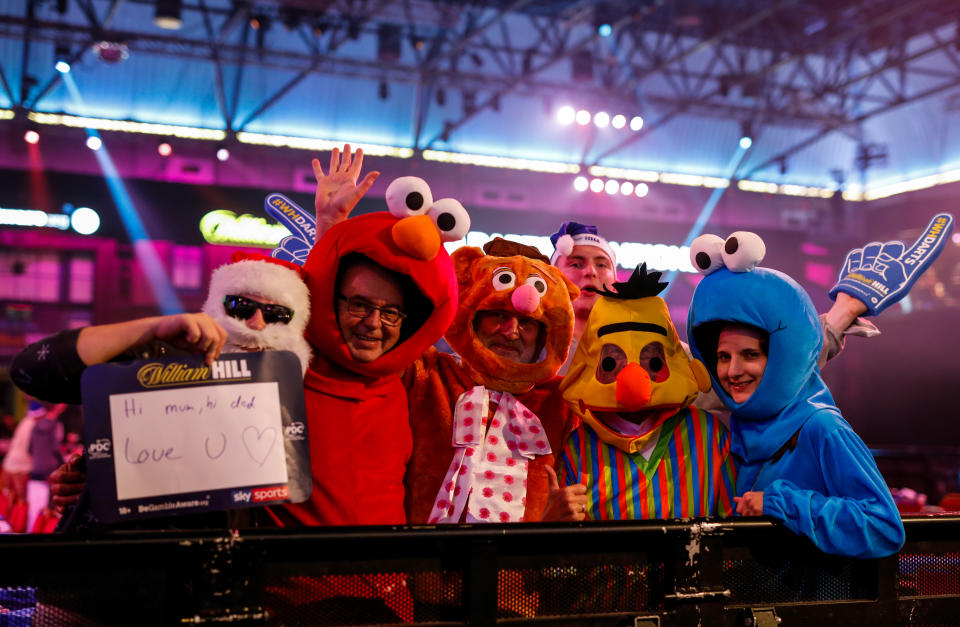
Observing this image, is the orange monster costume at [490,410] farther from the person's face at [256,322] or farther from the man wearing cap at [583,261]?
the man wearing cap at [583,261]

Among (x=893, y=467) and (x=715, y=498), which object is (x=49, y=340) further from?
(x=893, y=467)

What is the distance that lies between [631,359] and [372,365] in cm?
65

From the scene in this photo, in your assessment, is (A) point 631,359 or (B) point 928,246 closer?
(A) point 631,359

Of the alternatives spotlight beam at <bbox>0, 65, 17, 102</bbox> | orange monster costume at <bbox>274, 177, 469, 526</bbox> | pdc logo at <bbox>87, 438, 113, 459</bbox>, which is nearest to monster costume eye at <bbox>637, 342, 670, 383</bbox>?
orange monster costume at <bbox>274, 177, 469, 526</bbox>

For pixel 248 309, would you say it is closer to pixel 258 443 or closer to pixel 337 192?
pixel 258 443

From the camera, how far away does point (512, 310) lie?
2.21 m

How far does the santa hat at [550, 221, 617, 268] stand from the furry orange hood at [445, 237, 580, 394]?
0.95m

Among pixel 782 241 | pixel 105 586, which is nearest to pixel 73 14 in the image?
pixel 782 241

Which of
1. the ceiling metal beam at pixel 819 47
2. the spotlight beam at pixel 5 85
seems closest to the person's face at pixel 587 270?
the ceiling metal beam at pixel 819 47

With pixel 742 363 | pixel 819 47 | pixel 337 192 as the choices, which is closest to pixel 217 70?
pixel 819 47

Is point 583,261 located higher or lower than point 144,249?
lower

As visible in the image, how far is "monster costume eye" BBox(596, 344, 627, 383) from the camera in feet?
6.86

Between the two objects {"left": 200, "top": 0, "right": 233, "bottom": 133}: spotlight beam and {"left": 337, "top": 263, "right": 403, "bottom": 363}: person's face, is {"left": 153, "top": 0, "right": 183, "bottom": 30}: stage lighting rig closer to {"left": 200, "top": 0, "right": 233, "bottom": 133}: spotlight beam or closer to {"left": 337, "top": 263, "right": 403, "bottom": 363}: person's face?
{"left": 200, "top": 0, "right": 233, "bottom": 133}: spotlight beam

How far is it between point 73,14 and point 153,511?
12.6 m
